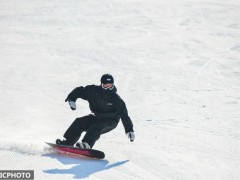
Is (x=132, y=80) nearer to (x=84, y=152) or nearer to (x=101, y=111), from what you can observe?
(x=101, y=111)

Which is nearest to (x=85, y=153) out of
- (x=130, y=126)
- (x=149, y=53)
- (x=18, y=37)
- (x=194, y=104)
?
(x=130, y=126)

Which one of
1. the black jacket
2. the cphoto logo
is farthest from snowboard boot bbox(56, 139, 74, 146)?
the cphoto logo

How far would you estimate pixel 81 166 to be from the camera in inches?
239

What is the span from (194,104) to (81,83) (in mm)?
2935

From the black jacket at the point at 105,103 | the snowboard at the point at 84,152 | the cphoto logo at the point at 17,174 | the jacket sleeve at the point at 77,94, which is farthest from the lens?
the jacket sleeve at the point at 77,94

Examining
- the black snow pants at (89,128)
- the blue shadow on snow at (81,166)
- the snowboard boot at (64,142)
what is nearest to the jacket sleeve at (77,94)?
the black snow pants at (89,128)

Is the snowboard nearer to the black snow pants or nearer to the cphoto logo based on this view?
the black snow pants

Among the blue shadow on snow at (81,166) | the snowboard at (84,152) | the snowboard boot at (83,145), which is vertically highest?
the snowboard boot at (83,145)

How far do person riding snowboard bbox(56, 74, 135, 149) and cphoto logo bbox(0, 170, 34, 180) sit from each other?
1198 millimetres

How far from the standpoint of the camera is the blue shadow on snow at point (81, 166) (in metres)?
5.78

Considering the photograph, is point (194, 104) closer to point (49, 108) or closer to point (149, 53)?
point (49, 108)

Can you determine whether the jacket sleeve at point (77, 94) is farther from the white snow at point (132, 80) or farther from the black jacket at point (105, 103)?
the white snow at point (132, 80)

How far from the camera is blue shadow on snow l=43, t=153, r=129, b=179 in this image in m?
5.78

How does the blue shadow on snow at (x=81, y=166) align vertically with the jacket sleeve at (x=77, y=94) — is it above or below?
below
